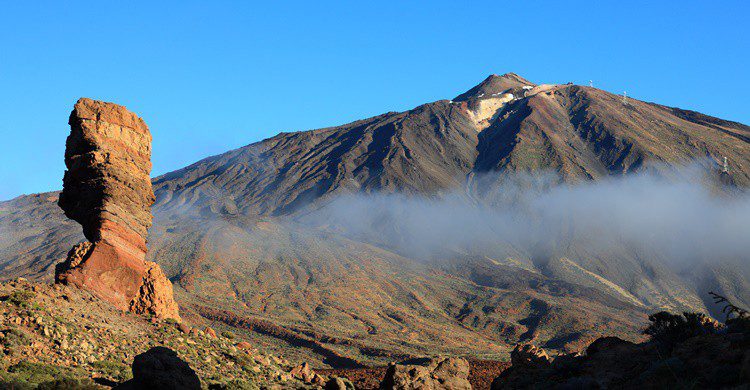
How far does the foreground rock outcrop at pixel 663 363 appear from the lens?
10.2 meters

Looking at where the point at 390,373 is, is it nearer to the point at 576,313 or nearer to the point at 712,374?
the point at 712,374

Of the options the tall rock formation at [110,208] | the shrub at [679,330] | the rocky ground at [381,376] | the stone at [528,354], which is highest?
the tall rock formation at [110,208]

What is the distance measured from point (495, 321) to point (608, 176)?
258 feet

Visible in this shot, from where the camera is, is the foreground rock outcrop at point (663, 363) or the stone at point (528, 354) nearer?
the foreground rock outcrop at point (663, 363)

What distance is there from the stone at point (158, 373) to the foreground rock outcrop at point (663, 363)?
835 cm

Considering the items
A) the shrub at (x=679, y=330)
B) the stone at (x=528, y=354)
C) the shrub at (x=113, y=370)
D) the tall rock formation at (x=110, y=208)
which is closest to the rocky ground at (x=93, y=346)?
the shrub at (x=113, y=370)

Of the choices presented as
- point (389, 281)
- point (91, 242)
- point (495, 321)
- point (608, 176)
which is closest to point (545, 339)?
point (495, 321)

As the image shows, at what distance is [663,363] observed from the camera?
1156 centimetres

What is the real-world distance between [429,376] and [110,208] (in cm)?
1424

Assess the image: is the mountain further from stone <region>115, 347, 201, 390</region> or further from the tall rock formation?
stone <region>115, 347, 201, 390</region>

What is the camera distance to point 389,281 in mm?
99812

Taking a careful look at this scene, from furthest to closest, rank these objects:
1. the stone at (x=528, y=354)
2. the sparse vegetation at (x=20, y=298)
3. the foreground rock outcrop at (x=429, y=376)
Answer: the foreground rock outcrop at (x=429, y=376) < the stone at (x=528, y=354) < the sparse vegetation at (x=20, y=298)

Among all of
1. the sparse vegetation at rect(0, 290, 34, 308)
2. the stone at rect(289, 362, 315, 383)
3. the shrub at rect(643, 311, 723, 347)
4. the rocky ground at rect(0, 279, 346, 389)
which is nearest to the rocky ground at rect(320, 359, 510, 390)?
the stone at rect(289, 362, 315, 383)

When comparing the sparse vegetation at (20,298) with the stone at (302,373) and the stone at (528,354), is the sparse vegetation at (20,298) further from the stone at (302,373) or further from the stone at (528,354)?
the stone at (528,354)
